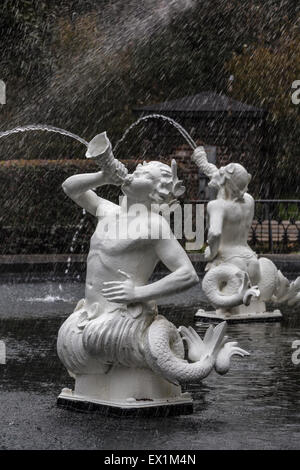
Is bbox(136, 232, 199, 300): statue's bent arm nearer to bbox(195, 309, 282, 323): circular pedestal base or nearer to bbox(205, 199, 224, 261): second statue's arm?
bbox(205, 199, 224, 261): second statue's arm

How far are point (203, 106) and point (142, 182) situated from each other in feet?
74.9

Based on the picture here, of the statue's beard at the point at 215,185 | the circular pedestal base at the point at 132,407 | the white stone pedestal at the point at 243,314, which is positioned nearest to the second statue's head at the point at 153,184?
the circular pedestal base at the point at 132,407

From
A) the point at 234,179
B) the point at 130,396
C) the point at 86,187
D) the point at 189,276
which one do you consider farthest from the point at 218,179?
the point at 130,396

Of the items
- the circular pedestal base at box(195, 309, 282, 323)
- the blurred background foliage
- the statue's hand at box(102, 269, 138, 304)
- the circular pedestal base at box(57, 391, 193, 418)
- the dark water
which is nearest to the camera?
the dark water

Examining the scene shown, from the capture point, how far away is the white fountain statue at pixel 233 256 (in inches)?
436

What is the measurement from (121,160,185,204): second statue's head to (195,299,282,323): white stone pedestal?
4.65 m

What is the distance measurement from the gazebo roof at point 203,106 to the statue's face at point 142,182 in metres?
21.8

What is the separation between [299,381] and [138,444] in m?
2.29

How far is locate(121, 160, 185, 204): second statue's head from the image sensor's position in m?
6.96

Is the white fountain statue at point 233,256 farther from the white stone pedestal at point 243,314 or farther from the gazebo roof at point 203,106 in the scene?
the gazebo roof at point 203,106

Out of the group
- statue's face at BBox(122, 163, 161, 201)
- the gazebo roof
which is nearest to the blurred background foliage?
the gazebo roof

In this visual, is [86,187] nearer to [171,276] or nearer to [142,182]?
[142,182]

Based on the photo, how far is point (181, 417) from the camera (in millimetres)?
6855
